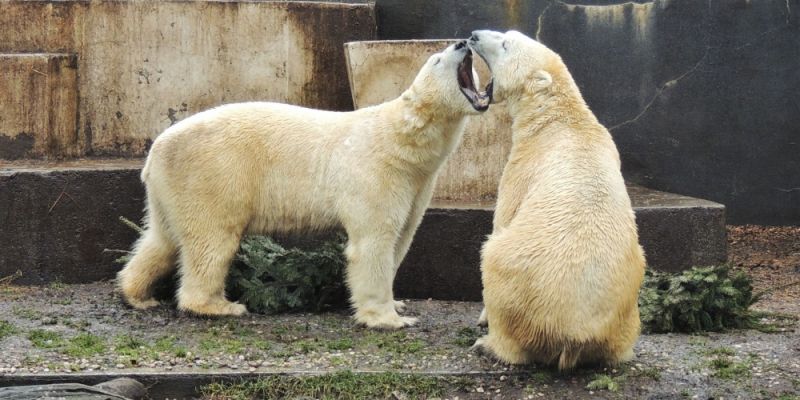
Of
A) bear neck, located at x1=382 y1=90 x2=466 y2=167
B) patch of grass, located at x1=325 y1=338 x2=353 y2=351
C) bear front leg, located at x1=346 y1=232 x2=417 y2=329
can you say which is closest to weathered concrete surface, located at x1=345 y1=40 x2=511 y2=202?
bear neck, located at x1=382 y1=90 x2=466 y2=167

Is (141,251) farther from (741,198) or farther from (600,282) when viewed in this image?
(741,198)

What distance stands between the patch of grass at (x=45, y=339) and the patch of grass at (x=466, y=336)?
93.6 inches

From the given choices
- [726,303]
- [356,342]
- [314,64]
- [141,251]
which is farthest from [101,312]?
[726,303]

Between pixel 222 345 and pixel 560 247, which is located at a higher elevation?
pixel 560 247

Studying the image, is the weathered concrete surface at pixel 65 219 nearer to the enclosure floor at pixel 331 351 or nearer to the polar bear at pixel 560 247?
the enclosure floor at pixel 331 351

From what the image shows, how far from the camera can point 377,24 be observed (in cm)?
1001

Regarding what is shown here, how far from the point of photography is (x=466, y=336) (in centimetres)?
653

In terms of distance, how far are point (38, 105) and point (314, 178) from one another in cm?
302

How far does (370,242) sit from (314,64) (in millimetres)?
2797

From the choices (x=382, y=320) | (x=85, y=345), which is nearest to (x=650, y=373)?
(x=382, y=320)

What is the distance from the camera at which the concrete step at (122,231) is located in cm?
779

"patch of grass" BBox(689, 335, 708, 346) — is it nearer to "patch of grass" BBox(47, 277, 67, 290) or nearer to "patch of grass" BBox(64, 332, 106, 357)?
"patch of grass" BBox(64, 332, 106, 357)

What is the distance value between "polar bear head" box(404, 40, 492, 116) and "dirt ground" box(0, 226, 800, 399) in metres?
1.43

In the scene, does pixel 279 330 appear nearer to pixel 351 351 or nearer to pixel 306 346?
pixel 306 346
